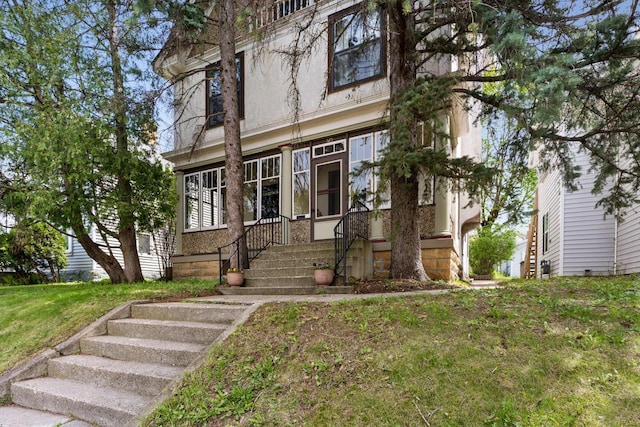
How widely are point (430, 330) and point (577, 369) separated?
1136 mm

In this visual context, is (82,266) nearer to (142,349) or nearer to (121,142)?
(121,142)

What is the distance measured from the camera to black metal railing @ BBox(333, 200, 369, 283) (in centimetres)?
750

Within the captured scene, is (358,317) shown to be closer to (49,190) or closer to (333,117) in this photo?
(333,117)

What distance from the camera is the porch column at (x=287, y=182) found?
34.3 feet

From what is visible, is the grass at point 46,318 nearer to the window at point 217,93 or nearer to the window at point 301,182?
the window at point 301,182

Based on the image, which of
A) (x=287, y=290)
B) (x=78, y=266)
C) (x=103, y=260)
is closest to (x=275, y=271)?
(x=287, y=290)

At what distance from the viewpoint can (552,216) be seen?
14133 mm

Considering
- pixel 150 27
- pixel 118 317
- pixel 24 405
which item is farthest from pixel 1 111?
pixel 24 405

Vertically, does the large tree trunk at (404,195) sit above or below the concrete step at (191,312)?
above

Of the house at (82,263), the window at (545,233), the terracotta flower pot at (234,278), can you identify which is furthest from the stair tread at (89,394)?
the window at (545,233)

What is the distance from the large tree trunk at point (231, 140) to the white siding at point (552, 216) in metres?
8.54

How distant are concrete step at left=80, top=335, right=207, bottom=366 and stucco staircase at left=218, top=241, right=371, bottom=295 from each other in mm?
2869

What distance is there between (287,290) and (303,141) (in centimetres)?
469

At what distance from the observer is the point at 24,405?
412cm
